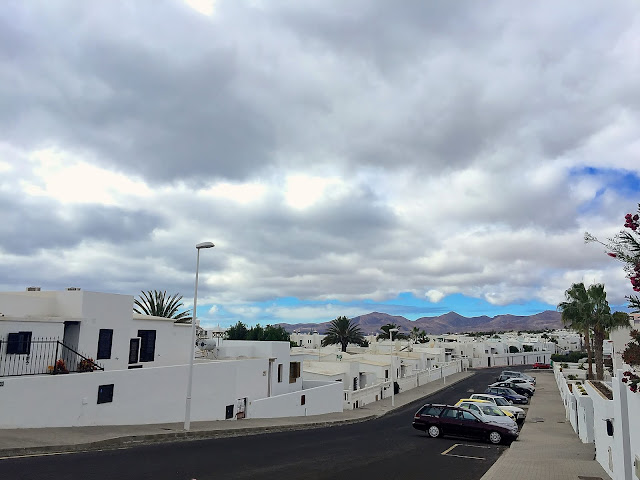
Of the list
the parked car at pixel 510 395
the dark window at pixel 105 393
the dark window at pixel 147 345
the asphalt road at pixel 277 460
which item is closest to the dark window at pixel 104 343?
the dark window at pixel 147 345

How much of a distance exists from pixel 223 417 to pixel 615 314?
1415 inches

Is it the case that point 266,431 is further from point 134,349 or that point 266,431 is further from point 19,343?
point 19,343

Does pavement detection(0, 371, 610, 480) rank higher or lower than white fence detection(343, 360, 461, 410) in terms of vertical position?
higher

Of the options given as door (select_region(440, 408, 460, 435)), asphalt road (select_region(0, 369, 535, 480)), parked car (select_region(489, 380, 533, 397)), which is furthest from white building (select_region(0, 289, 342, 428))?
parked car (select_region(489, 380, 533, 397))

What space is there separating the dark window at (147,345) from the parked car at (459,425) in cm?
1473

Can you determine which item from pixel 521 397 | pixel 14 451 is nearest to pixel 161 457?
pixel 14 451

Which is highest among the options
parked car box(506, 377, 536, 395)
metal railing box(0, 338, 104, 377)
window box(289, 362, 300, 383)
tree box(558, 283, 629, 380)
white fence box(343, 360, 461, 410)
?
tree box(558, 283, 629, 380)

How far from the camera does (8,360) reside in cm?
1853

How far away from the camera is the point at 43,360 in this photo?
19.6 meters

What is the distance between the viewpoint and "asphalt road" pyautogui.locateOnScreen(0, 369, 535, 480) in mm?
11859

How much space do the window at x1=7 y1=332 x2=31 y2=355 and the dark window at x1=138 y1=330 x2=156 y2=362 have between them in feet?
24.0

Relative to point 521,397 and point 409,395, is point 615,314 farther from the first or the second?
point 409,395

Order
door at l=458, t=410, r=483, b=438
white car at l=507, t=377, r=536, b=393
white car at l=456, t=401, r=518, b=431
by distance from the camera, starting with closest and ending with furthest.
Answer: door at l=458, t=410, r=483, b=438, white car at l=456, t=401, r=518, b=431, white car at l=507, t=377, r=536, b=393

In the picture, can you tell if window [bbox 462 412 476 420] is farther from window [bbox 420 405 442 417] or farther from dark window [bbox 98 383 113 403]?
dark window [bbox 98 383 113 403]
